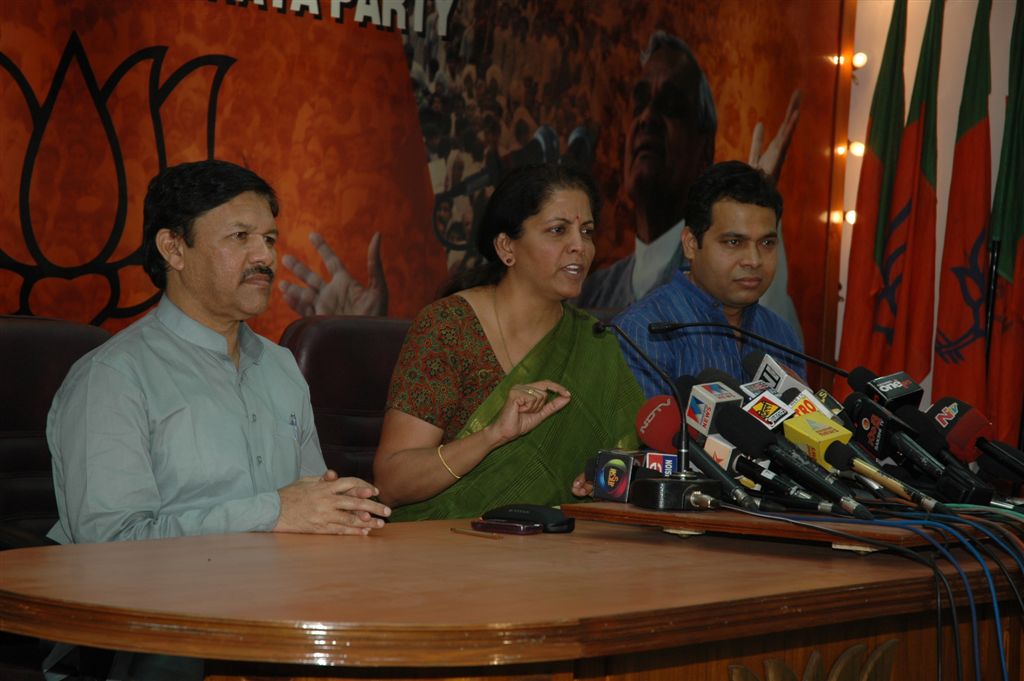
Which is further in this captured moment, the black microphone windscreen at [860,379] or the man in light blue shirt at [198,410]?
the black microphone windscreen at [860,379]

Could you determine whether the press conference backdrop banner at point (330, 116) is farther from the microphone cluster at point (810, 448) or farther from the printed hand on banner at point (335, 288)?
the microphone cluster at point (810, 448)

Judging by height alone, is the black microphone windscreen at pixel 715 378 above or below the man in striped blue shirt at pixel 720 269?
below

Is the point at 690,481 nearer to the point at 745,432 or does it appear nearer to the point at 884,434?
the point at 745,432

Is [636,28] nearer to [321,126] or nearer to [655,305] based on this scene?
[321,126]

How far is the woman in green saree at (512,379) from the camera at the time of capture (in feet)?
7.82

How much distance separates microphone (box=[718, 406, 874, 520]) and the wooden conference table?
0.09 metres

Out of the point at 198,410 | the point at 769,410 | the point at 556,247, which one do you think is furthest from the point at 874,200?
the point at 198,410

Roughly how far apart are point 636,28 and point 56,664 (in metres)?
3.23

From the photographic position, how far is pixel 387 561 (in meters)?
1.50

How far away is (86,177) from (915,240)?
10.4 feet

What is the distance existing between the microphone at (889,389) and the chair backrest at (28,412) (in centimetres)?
154

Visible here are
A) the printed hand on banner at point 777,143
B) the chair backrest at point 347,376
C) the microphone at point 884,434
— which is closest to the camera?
the microphone at point 884,434

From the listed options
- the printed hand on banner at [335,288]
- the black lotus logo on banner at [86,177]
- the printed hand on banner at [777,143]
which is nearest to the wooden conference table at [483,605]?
the black lotus logo on banner at [86,177]

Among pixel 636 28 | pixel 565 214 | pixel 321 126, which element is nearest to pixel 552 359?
pixel 565 214
